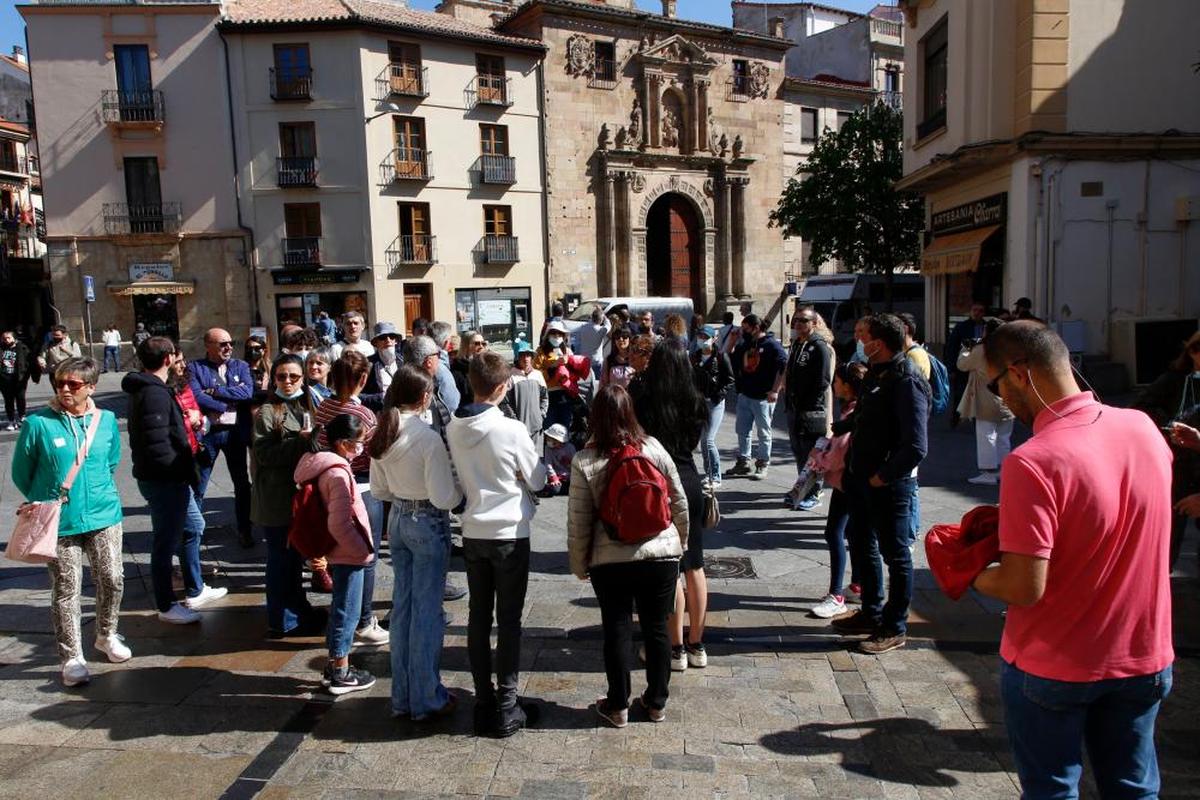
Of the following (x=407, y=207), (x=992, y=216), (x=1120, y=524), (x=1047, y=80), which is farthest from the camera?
(x=407, y=207)

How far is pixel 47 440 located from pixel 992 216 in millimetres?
14798

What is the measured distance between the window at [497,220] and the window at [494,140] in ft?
6.37

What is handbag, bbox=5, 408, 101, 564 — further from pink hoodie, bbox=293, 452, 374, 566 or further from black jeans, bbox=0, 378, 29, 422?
black jeans, bbox=0, 378, 29, 422

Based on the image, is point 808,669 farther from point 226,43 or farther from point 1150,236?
point 226,43

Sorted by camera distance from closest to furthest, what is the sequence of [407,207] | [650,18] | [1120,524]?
[1120,524] < [407,207] < [650,18]

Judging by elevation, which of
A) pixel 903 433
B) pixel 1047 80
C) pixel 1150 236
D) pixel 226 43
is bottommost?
pixel 903 433

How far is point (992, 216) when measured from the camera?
15.1m

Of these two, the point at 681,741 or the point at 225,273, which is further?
the point at 225,273

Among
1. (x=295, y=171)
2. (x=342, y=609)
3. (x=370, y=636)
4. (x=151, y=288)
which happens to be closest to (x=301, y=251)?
(x=295, y=171)

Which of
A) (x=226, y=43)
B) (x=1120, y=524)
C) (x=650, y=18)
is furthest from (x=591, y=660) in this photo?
(x=650, y=18)

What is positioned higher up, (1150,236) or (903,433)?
(1150,236)

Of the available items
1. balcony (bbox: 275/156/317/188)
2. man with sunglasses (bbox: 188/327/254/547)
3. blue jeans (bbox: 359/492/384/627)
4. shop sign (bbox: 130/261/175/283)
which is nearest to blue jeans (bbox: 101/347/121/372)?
shop sign (bbox: 130/261/175/283)

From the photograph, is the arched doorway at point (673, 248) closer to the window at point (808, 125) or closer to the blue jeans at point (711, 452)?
the window at point (808, 125)

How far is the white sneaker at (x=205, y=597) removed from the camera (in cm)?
549
